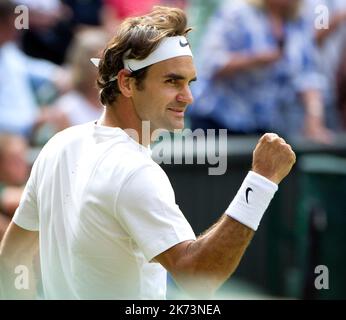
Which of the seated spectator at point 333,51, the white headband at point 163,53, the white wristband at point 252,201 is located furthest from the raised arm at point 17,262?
the seated spectator at point 333,51

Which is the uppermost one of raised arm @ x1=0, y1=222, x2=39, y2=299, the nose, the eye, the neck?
the eye

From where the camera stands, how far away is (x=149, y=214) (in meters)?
3.66

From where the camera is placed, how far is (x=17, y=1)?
26.9ft

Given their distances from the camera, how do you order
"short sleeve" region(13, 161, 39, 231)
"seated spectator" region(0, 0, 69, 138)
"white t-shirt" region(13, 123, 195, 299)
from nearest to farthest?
"white t-shirt" region(13, 123, 195, 299), "short sleeve" region(13, 161, 39, 231), "seated spectator" region(0, 0, 69, 138)

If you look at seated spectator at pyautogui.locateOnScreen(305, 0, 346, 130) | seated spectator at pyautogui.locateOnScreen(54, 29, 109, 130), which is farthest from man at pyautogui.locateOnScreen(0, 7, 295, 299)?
seated spectator at pyautogui.locateOnScreen(305, 0, 346, 130)

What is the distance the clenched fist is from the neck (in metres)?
0.48

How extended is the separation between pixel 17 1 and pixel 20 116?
98cm

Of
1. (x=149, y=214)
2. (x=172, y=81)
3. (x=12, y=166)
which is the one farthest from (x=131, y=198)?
(x=12, y=166)

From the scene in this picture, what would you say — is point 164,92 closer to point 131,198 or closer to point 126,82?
point 126,82

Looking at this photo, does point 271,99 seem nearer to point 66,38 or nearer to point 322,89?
point 322,89

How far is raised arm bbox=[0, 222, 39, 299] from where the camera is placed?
14.0 feet

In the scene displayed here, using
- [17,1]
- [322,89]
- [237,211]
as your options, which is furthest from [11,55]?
[237,211]

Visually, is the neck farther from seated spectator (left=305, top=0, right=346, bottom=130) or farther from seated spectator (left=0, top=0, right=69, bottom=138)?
seated spectator (left=305, top=0, right=346, bottom=130)
